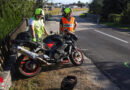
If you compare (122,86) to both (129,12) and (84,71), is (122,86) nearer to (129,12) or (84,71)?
(84,71)

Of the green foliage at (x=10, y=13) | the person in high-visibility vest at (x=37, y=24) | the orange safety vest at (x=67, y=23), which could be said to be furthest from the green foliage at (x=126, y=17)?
the person in high-visibility vest at (x=37, y=24)

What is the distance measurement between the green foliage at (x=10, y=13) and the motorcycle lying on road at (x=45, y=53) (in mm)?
1972

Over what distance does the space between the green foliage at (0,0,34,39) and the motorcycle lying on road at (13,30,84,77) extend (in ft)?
6.47

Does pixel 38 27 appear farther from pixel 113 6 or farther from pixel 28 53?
pixel 113 6

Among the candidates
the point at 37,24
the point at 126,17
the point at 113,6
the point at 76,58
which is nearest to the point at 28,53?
the point at 37,24

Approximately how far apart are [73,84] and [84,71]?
4.94 feet

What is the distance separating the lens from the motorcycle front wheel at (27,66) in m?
4.52

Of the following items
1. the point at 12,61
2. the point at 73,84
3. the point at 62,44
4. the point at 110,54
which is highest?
the point at 62,44

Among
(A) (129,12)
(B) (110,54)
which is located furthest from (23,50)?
(A) (129,12)

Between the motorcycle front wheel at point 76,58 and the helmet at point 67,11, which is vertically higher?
the helmet at point 67,11

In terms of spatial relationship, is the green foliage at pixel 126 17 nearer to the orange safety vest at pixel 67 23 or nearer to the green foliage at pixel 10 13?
the green foliage at pixel 10 13

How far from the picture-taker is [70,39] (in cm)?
564

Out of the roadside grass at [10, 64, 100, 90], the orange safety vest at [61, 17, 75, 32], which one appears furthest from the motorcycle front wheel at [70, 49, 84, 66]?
the orange safety vest at [61, 17, 75, 32]

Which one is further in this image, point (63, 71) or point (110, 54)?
point (110, 54)
